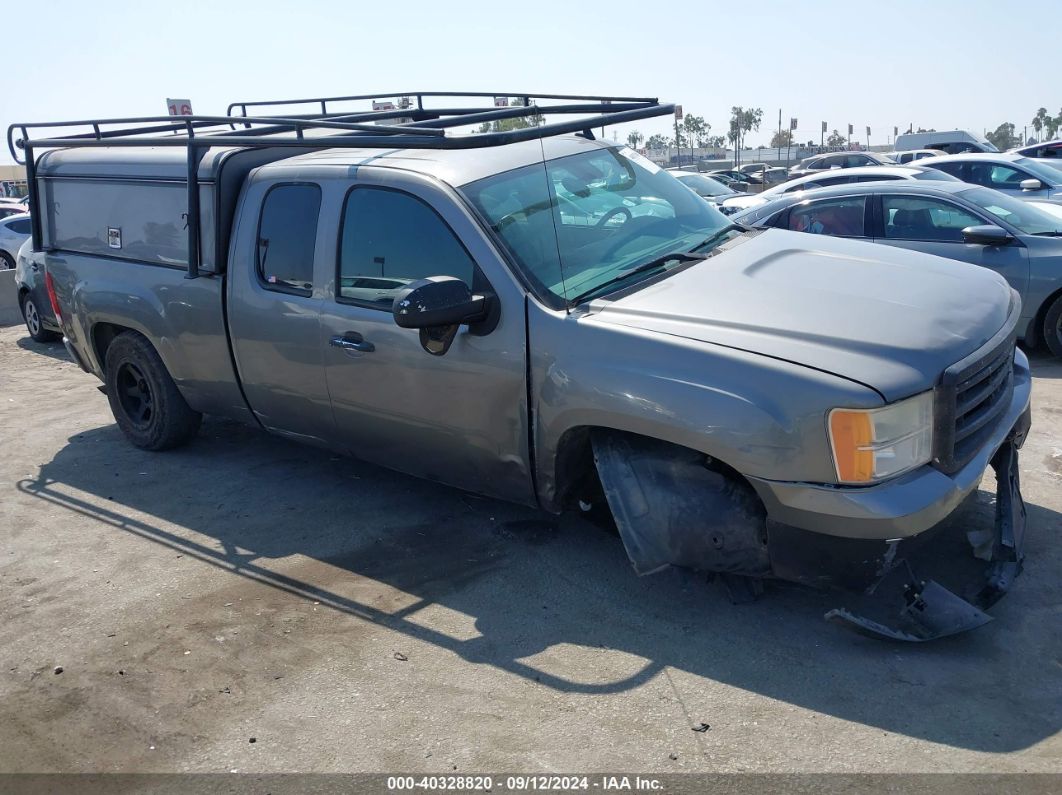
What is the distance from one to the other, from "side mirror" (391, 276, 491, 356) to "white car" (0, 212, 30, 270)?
14.0m

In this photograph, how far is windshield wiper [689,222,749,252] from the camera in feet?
15.8

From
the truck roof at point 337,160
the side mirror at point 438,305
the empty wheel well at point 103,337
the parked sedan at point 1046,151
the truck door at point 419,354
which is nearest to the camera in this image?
the side mirror at point 438,305

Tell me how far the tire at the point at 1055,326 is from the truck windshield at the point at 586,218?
13.2ft

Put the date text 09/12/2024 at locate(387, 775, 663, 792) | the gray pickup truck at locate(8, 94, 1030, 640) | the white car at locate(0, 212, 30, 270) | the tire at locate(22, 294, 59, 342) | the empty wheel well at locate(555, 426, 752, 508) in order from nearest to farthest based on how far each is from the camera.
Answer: the date text 09/12/2024 at locate(387, 775, 663, 792) < the gray pickup truck at locate(8, 94, 1030, 640) < the empty wheel well at locate(555, 426, 752, 508) < the tire at locate(22, 294, 59, 342) < the white car at locate(0, 212, 30, 270)

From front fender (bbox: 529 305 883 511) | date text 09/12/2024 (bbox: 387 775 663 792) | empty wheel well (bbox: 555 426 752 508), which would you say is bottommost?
date text 09/12/2024 (bbox: 387 775 663 792)

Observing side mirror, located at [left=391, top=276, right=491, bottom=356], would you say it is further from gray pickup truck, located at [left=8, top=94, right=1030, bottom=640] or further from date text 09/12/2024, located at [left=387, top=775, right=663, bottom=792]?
date text 09/12/2024, located at [left=387, top=775, right=663, bottom=792]

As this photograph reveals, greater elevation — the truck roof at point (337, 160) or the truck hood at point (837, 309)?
the truck roof at point (337, 160)

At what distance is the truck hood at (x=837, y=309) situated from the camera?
11.5 ft

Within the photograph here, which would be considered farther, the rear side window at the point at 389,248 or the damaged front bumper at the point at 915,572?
the rear side window at the point at 389,248

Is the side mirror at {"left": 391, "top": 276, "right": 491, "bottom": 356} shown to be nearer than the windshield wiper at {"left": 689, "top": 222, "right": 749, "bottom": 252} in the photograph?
Yes

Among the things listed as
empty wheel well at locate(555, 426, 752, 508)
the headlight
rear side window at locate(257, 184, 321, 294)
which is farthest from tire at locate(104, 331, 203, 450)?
the headlight

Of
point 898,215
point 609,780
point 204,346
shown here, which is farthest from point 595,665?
point 898,215

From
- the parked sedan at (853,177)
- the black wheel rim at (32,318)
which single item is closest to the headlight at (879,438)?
the parked sedan at (853,177)

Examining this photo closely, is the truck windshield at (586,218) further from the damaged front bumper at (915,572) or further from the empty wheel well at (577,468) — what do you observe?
the damaged front bumper at (915,572)
